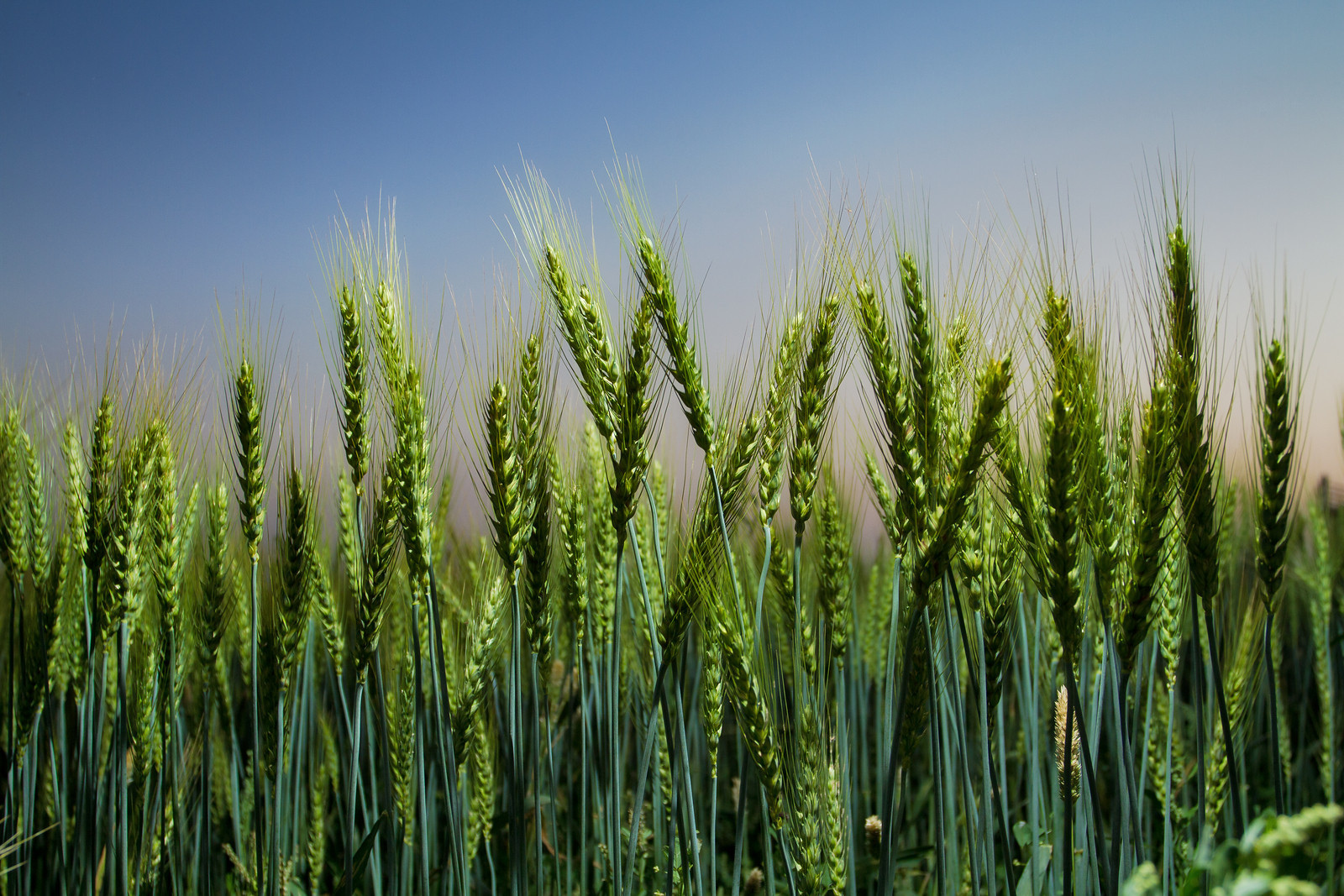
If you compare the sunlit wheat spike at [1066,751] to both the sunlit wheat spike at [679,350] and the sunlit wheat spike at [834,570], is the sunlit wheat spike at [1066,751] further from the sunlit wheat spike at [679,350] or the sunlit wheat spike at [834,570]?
the sunlit wheat spike at [679,350]

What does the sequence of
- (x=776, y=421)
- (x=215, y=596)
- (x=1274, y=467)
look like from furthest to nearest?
(x=215, y=596)
(x=776, y=421)
(x=1274, y=467)

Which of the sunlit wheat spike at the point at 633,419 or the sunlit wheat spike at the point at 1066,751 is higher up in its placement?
the sunlit wheat spike at the point at 633,419

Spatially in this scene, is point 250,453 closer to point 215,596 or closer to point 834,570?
point 215,596

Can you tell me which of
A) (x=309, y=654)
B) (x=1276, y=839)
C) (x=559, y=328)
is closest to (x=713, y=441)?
(x=559, y=328)

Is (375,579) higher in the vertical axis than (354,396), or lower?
lower

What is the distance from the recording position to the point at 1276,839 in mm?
600

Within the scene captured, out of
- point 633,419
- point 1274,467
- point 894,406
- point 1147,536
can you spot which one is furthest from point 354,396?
point 1274,467

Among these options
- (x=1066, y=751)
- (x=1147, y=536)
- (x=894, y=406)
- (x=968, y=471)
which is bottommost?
(x=1066, y=751)

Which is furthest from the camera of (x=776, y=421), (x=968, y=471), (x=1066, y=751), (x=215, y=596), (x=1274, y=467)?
(x=215, y=596)

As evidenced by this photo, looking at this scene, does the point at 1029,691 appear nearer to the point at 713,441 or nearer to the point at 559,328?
the point at 713,441

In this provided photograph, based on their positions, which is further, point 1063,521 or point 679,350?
point 679,350

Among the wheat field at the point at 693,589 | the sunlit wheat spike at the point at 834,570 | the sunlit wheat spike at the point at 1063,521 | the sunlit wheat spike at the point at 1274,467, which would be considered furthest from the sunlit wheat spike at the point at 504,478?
the sunlit wheat spike at the point at 1274,467

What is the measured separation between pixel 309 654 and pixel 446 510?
989 mm

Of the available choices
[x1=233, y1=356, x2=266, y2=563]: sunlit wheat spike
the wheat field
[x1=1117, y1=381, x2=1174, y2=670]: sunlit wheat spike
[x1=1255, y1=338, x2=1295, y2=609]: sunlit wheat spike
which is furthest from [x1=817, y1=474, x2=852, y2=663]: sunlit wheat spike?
[x1=233, y1=356, x2=266, y2=563]: sunlit wheat spike
